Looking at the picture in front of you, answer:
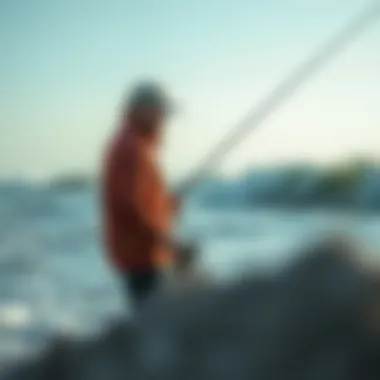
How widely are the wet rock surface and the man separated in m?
0.07

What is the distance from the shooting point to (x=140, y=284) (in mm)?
3176

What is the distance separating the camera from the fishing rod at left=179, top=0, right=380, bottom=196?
10.3 feet

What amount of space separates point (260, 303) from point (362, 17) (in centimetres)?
49

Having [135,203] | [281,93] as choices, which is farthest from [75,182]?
[281,93]

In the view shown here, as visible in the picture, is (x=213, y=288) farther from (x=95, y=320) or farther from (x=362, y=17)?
(x=362, y=17)

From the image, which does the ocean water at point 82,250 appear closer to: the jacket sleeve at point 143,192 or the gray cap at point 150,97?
the jacket sleeve at point 143,192

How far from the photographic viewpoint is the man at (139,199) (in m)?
3.12

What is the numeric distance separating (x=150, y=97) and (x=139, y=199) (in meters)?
0.16

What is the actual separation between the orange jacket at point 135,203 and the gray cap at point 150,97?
0.04 meters

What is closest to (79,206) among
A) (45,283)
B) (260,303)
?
(45,283)

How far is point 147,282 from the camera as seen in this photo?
3.17 meters

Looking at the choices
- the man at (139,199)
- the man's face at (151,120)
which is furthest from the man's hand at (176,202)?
the man's face at (151,120)

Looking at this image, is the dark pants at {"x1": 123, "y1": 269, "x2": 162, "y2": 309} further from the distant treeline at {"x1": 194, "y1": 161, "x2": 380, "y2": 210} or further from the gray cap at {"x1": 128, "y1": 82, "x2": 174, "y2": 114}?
the gray cap at {"x1": 128, "y1": 82, "x2": 174, "y2": 114}

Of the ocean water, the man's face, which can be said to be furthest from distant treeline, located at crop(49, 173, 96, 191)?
the man's face
